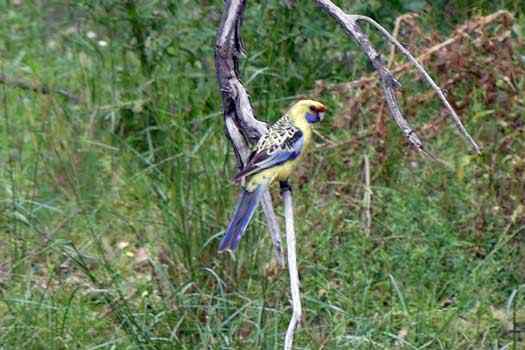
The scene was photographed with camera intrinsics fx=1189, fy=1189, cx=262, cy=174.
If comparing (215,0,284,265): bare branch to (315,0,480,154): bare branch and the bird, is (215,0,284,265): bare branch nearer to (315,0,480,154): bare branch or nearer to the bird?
the bird

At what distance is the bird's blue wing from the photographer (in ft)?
9.32

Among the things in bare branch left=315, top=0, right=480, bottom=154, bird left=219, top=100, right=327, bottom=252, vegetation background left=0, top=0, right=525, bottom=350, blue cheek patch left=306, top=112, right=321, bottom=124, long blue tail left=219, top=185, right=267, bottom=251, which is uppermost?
bare branch left=315, top=0, right=480, bottom=154

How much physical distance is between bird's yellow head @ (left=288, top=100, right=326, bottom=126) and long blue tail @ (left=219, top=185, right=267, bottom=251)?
0.67 feet

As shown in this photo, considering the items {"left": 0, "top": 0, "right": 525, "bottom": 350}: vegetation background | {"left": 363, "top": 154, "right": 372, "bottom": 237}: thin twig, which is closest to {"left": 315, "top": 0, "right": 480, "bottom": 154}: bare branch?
{"left": 0, "top": 0, "right": 525, "bottom": 350}: vegetation background

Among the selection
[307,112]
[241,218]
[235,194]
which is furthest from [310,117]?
[235,194]

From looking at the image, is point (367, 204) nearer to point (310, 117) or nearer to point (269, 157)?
point (310, 117)

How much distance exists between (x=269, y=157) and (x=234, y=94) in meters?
0.18

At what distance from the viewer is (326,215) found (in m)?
4.54

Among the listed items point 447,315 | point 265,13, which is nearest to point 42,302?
point 447,315

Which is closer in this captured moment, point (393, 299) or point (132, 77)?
point (393, 299)

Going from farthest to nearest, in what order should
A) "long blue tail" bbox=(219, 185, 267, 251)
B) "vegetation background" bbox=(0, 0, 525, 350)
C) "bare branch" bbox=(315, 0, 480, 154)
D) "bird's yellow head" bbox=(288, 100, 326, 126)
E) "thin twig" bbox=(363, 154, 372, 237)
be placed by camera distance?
"thin twig" bbox=(363, 154, 372, 237) < "vegetation background" bbox=(0, 0, 525, 350) < "bird's yellow head" bbox=(288, 100, 326, 126) < "long blue tail" bbox=(219, 185, 267, 251) < "bare branch" bbox=(315, 0, 480, 154)

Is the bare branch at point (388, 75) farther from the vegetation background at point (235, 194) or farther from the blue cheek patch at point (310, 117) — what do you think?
the vegetation background at point (235, 194)

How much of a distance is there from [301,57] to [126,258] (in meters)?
1.29

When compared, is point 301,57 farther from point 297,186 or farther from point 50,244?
point 50,244
